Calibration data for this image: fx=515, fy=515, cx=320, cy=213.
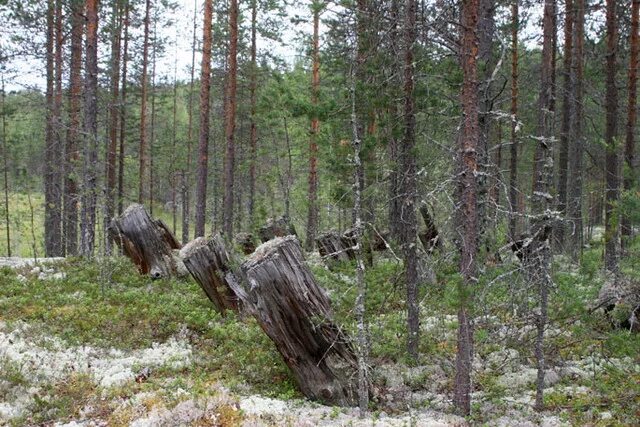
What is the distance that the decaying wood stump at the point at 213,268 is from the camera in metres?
10.6

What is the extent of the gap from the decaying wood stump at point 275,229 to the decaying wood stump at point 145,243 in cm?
461

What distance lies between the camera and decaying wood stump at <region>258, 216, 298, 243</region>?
18.0 meters

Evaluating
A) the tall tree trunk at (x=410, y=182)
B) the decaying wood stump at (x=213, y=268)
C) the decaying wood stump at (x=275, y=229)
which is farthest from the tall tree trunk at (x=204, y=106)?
the tall tree trunk at (x=410, y=182)

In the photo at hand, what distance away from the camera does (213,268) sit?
1076 centimetres

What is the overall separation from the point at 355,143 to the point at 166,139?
33940 mm

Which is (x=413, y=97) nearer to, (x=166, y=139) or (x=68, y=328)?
(x=68, y=328)

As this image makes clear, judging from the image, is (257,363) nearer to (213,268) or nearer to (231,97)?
(213,268)

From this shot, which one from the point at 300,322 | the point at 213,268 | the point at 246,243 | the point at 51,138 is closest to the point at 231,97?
the point at 246,243

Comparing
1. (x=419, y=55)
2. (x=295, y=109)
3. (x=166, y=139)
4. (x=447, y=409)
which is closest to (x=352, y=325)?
(x=447, y=409)

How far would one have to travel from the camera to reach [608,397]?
6.78 m

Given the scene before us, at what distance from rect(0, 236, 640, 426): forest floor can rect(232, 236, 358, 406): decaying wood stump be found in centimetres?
35

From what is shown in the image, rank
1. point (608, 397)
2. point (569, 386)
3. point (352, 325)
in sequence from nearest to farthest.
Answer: point (608, 397) < point (569, 386) < point (352, 325)

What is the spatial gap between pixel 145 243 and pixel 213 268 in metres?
3.63

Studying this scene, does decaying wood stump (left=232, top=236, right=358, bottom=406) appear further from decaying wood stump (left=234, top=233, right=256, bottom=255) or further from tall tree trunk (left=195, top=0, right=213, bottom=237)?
tall tree trunk (left=195, top=0, right=213, bottom=237)
